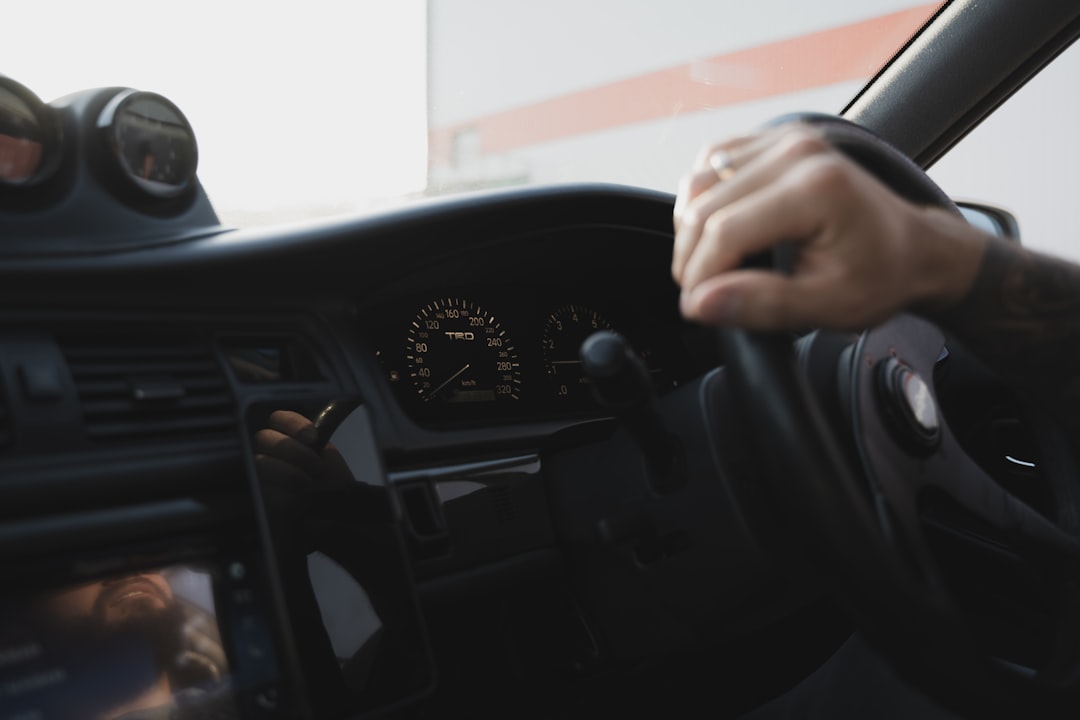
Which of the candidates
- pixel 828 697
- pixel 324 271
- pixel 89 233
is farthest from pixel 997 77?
pixel 89 233

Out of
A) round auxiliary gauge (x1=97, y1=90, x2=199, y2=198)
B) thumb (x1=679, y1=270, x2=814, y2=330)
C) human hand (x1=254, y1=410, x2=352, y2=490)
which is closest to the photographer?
thumb (x1=679, y1=270, x2=814, y2=330)

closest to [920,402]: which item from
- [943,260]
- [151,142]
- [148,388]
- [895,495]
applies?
[895,495]

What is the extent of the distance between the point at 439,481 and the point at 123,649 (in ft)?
1.63

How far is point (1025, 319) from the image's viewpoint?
2.97 ft

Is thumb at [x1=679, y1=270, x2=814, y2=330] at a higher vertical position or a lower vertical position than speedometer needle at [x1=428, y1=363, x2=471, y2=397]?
higher

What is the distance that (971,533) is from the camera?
1.34 meters

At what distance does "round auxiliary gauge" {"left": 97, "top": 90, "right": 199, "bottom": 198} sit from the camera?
4.34ft

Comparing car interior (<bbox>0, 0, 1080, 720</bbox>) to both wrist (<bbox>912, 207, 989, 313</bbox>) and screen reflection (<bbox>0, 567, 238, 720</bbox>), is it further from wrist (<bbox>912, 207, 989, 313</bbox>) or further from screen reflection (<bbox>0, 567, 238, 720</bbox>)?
wrist (<bbox>912, 207, 989, 313</bbox>)

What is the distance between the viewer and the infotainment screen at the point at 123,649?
2.99 ft

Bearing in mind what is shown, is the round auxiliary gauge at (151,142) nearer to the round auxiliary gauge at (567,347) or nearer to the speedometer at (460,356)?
the speedometer at (460,356)

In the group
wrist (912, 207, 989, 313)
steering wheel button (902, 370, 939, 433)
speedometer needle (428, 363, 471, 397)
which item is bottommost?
speedometer needle (428, 363, 471, 397)

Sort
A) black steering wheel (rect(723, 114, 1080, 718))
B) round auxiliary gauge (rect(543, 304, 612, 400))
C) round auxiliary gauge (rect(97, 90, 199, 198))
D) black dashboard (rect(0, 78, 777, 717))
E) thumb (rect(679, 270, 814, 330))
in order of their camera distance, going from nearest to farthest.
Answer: thumb (rect(679, 270, 814, 330)) → black steering wheel (rect(723, 114, 1080, 718)) → black dashboard (rect(0, 78, 777, 717)) → round auxiliary gauge (rect(97, 90, 199, 198)) → round auxiliary gauge (rect(543, 304, 612, 400))

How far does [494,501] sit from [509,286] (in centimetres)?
53

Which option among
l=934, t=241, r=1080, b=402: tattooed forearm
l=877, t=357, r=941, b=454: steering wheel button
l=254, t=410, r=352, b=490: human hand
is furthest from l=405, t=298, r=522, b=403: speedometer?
l=934, t=241, r=1080, b=402: tattooed forearm
